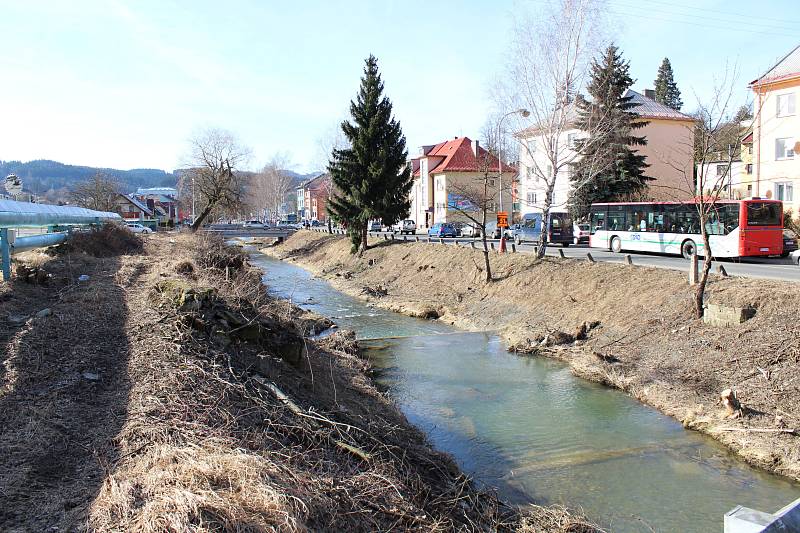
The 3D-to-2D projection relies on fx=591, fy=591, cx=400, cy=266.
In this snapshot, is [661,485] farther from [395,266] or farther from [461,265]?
[395,266]

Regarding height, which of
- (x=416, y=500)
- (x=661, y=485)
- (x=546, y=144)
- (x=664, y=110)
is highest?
(x=664, y=110)

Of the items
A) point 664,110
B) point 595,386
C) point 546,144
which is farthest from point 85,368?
point 664,110

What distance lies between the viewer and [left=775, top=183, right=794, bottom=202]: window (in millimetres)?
36594

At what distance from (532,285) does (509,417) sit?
11039 millimetres

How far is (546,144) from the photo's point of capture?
22.8 metres

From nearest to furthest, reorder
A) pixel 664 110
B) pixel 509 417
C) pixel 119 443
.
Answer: pixel 119 443, pixel 509 417, pixel 664 110

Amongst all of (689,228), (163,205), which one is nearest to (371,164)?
(689,228)

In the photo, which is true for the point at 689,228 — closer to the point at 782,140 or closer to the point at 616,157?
the point at 616,157

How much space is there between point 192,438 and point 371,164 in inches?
1272

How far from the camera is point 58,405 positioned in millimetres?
6270

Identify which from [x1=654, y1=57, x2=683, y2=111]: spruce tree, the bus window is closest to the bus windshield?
the bus window

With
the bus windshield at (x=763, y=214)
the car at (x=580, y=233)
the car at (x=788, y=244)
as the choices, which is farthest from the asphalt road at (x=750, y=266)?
the car at (x=580, y=233)

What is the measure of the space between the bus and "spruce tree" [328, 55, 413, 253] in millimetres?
12889

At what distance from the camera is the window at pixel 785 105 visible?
36312 millimetres
